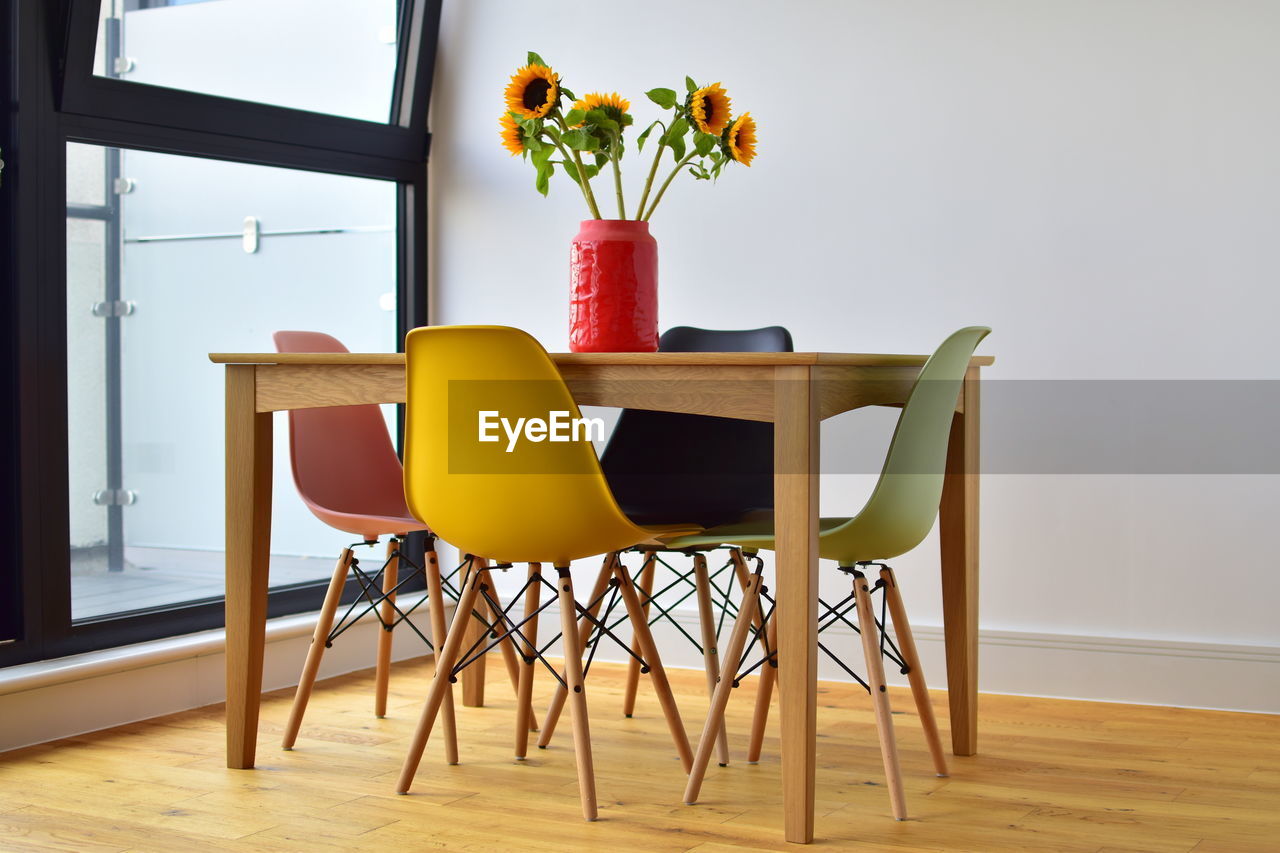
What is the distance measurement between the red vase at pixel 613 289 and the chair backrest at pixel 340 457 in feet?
2.63

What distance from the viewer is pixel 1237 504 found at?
132 inches

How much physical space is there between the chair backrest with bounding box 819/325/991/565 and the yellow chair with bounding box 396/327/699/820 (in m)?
0.37

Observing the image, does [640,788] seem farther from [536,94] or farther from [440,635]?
[536,94]

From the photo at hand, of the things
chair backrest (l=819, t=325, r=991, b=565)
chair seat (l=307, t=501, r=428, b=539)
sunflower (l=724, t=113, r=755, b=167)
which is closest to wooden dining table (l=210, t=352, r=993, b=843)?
chair backrest (l=819, t=325, r=991, b=565)

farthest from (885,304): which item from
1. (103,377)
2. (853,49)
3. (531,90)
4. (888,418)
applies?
(103,377)

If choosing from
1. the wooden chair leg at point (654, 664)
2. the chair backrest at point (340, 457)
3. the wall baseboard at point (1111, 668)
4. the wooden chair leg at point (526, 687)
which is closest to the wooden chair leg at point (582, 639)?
the wooden chair leg at point (526, 687)

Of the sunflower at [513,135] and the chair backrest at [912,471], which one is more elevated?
the sunflower at [513,135]

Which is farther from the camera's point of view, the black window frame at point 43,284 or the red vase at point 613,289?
the black window frame at point 43,284

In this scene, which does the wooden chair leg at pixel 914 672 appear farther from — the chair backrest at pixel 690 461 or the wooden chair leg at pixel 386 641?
the wooden chair leg at pixel 386 641

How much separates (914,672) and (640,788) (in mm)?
554

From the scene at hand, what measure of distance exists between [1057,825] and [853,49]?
2.10 meters

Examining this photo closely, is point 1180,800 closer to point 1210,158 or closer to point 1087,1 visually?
point 1210,158

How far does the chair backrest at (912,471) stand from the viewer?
2.44 m

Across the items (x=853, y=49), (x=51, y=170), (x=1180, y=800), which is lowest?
(x=1180, y=800)
